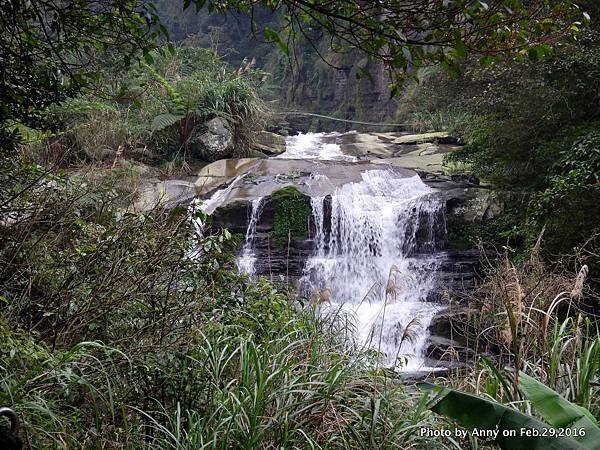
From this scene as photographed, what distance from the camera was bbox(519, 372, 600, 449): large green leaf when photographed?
69.1 inches

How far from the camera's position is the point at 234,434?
237cm

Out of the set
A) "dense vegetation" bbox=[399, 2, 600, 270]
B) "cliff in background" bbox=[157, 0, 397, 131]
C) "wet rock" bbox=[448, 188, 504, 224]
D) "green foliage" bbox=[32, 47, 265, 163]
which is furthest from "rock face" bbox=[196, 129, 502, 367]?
"cliff in background" bbox=[157, 0, 397, 131]

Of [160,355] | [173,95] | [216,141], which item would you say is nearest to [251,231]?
[216,141]

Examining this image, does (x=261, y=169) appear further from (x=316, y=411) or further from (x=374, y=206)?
(x=316, y=411)

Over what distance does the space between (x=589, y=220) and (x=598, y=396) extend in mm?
4222

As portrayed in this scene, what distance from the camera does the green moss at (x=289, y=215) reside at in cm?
1023

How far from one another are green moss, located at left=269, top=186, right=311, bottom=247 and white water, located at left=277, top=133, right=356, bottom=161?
4.35m

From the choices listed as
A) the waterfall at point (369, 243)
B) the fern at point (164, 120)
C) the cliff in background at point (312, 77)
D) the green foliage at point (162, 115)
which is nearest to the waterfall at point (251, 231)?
the waterfall at point (369, 243)

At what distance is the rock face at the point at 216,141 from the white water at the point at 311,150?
2126mm

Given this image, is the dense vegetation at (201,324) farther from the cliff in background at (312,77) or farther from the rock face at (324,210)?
the cliff in background at (312,77)

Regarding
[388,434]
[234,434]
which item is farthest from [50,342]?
[388,434]

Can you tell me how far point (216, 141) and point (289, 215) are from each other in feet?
11.2

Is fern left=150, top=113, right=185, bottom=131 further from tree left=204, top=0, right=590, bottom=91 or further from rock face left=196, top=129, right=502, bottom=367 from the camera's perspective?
tree left=204, top=0, right=590, bottom=91

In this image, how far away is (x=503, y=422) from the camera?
192 centimetres
